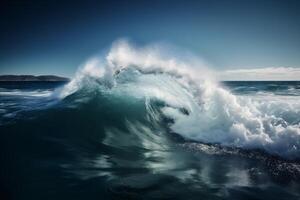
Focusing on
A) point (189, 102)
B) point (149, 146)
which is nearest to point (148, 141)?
point (149, 146)

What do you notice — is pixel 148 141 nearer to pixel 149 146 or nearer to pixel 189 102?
pixel 149 146

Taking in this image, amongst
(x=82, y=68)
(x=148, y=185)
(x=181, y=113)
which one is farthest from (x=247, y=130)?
(x=82, y=68)

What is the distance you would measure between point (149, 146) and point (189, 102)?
4.36 metres

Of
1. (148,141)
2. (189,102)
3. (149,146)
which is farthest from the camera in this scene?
(189,102)

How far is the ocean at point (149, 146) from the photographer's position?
4.78 meters

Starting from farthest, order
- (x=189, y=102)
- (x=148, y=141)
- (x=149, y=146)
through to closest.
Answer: (x=189, y=102) < (x=148, y=141) < (x=149, y=146)

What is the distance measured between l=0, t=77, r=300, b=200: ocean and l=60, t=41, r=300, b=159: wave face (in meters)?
0.05

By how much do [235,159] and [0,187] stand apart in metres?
5.65

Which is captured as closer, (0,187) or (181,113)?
(0,187)

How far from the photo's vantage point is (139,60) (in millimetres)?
12562

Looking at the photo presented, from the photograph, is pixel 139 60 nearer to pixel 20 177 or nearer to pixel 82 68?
pixel 82 68

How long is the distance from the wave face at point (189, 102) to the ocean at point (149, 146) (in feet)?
0.16

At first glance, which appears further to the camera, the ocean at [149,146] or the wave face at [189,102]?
the wave face at [189,102]

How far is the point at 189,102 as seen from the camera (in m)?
11.6
